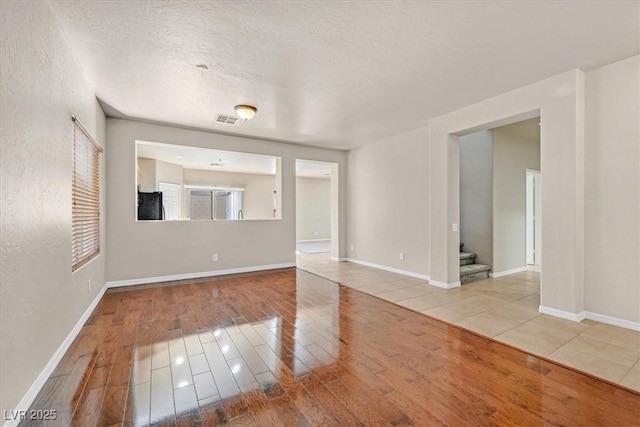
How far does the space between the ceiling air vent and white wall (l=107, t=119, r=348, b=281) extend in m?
0.80

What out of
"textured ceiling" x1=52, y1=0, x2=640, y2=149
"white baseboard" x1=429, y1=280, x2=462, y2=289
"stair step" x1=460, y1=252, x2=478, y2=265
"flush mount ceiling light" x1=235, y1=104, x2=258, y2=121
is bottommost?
"white baseboard" x1=429, y1=280, x2=462, y2=289

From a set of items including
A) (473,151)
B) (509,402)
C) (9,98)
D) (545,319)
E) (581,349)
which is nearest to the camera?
(9,98)

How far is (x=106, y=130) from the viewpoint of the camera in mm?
4426

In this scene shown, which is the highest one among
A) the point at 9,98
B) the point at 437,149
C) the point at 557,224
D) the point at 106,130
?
the point at 106,130

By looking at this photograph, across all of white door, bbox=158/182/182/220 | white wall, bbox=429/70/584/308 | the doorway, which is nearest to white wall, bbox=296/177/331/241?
the doorway

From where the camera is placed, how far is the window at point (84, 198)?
284cm

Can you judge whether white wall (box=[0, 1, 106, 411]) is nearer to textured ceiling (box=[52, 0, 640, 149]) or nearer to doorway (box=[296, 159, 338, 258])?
textured ceiling (box=[52, 0, 640, 149])

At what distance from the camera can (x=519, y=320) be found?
3.07 metres

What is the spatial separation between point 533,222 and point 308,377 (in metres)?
6.49

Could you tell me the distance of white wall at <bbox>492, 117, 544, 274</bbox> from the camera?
5.16 metres

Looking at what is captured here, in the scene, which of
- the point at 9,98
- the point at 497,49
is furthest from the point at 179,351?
the point at 497,49

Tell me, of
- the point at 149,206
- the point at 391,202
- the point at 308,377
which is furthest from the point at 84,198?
the point at 391,202

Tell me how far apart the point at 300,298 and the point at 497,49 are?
142 inches

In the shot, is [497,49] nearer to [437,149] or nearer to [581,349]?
[437,149]
